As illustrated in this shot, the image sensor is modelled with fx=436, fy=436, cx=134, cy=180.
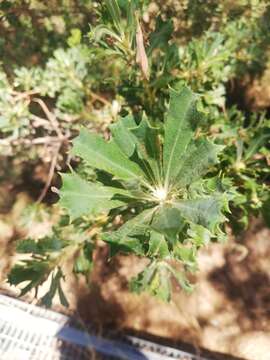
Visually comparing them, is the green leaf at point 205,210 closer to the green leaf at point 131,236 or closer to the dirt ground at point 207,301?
the green leaf at point 131,236

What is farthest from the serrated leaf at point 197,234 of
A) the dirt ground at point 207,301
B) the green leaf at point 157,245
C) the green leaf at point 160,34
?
the dirt ground at point 207,301

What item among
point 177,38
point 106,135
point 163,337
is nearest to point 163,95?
point 106,135

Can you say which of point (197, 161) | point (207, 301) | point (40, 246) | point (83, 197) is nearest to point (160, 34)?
point (197, 161)

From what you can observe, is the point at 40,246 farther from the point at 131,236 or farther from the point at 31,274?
the point at 131,236

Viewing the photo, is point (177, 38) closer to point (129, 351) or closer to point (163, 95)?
point (163, 95)

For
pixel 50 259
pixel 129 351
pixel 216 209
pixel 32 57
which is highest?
pixel 32 57

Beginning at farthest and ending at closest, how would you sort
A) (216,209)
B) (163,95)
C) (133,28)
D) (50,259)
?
(163,95) → (50,259) → (133,28) → (216,209)

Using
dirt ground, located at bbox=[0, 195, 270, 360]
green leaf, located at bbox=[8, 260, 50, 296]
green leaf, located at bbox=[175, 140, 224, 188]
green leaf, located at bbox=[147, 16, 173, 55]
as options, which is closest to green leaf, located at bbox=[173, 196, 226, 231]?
green leaf, located at bbox=[175, 140, 224, 188]
